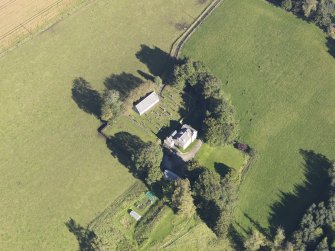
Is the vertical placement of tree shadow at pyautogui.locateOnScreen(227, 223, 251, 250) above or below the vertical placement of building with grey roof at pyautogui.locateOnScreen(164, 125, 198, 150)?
below

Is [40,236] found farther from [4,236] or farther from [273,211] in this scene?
[273,211]

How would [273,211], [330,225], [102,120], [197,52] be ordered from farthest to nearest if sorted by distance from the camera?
[197,52], [102,120], [273,211], [330,225]

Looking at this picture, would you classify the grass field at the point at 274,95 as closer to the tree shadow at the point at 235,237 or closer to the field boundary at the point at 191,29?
the field boundary at the point at 191,29

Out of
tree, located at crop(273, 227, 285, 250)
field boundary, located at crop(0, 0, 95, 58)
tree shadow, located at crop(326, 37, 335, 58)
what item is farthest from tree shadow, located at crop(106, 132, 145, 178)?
tree shadow, located at crop(326, 37, 335, 58)

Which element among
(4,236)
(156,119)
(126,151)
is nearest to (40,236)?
(4,236)

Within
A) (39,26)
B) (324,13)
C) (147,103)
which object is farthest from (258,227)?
(39,26)

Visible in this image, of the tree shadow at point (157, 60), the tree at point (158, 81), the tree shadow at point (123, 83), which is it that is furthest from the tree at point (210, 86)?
the tree shadow at point (123, 83)

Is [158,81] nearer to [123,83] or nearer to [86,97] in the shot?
→ [123,83]

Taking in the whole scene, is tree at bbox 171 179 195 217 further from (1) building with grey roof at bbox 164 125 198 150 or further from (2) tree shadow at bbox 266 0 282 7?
(2) tree shadow at bbox 266 0 282 7
